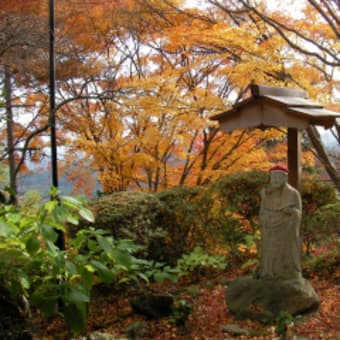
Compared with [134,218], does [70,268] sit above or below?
above

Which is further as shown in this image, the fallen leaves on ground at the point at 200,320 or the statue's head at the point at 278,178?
the statue's head at the point at 278,178

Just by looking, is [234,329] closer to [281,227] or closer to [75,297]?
[281,227]

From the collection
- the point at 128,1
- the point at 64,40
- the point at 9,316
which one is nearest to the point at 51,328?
the point at 9,316

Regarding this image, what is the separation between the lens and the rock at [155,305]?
5.08 meters

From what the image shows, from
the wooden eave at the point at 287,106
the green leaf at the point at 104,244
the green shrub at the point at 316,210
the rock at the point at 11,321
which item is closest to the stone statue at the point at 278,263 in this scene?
the wooden eave at the point at 287,106

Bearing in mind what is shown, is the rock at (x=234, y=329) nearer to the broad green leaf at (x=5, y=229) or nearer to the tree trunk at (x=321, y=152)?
the broad green leaf at (x=5, y=229)

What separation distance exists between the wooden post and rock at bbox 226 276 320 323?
128 centimetres

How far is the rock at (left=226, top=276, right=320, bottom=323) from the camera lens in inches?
175

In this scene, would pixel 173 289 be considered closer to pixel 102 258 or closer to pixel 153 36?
pixel 102 258

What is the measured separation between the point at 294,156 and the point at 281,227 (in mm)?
1106

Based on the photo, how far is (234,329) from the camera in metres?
4.31

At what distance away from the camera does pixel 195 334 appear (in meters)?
4.47

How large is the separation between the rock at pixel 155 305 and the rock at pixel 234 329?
0.93 meters

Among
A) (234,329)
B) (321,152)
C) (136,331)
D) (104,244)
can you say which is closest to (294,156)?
(234,329)
